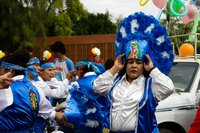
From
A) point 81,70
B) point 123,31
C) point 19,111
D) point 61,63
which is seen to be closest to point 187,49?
point 61,63

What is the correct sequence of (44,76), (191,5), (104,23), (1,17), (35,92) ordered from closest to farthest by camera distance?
(1,17), (35,92), (44,76), (191,5), (104,23)

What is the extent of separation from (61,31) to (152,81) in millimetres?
33389

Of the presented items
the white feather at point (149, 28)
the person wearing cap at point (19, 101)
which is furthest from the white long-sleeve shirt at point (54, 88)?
the white feather at point (149, 28)

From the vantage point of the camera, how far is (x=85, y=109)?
626cm

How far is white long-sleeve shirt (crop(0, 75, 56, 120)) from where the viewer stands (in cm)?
499

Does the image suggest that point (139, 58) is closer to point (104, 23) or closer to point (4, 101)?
point (4, 101)

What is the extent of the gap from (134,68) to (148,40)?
394 mm

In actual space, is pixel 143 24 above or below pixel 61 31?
above

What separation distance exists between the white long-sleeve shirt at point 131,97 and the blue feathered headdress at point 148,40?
333mm

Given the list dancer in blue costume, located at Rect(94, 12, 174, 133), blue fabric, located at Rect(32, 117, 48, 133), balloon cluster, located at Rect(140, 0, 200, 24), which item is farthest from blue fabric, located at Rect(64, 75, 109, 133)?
balloon cluster, located at Rect(140, 0, 200, 24)

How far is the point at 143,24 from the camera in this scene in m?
5.49

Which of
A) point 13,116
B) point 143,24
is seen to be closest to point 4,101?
point 13,116

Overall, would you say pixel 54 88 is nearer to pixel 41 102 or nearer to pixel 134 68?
pixel 41 102

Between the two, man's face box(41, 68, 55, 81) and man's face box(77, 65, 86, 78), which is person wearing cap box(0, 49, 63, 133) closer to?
man's face box(77, 65, 86, 78)
